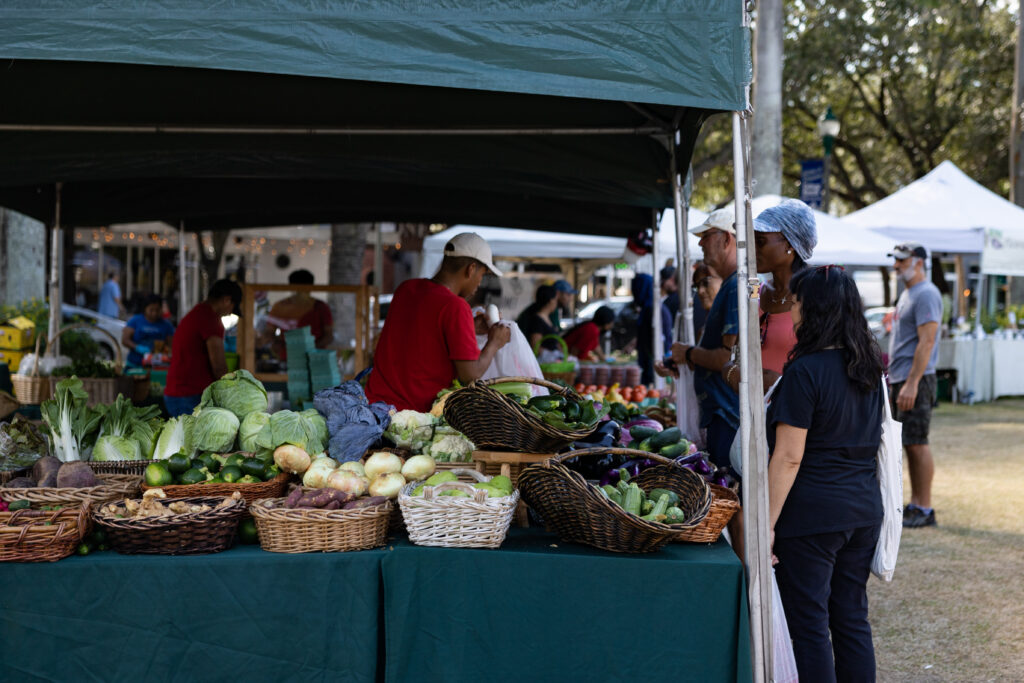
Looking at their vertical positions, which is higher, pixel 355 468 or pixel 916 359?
pixel 916 359

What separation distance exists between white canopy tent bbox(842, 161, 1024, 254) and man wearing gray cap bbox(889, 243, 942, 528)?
6290 mm

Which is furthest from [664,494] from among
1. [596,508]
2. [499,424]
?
[499,424]

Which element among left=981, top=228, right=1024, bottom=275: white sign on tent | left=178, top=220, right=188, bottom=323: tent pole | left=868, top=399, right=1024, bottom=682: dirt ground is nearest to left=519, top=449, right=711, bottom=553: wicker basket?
left=868, top=399, right=1024, bottom=682: dirt ground

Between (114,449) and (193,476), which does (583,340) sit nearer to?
(114,449)

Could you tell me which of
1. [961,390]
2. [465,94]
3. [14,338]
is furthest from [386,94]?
[961,390]

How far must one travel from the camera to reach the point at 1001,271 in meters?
12.6

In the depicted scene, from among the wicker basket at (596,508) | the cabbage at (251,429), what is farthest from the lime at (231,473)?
the wicker basket at (596,508)

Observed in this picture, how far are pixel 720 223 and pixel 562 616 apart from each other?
2.19m

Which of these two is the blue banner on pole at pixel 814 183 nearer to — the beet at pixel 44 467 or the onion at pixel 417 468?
the onion at pixel 417 468

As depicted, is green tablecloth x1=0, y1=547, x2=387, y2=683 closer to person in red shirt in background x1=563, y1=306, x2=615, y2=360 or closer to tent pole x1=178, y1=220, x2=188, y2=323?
tent pole x1=178, y1=220, x2=188, y2=323

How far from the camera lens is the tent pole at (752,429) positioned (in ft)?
9.86

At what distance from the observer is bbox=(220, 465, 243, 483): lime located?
136 inches

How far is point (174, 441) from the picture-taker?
Answer: 407cm

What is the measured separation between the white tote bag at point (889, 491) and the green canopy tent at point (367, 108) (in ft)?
1.81
